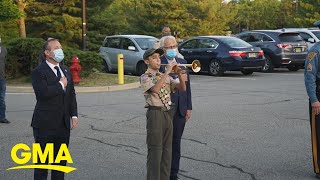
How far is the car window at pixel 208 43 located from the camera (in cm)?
2012

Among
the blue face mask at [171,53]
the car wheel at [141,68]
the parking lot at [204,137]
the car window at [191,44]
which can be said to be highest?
the blue face mask at [171,53]

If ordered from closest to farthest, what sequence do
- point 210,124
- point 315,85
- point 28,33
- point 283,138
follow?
point 315,85, point 283,138, point 210,124, point 28,33

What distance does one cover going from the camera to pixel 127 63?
66.1 feet

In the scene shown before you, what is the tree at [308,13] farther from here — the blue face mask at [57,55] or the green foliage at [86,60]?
the blue face mask at [57,55]

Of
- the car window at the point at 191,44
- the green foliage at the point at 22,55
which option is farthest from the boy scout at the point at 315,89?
the car window at the point at 191,44

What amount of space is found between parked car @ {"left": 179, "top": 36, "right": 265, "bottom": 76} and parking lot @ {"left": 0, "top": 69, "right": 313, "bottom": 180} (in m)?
5.11

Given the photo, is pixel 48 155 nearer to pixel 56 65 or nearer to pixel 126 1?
pixel 56 65

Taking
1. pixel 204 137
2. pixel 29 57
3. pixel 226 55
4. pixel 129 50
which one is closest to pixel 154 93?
pixel 204 137

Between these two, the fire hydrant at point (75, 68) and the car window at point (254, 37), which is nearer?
the fire hydrant at point (75, 68)

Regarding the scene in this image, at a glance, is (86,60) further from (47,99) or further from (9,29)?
(9,29)

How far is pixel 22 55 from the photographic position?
16.7 metres

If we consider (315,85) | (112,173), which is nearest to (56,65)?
(112,173)

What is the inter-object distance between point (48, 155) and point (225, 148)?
322cm

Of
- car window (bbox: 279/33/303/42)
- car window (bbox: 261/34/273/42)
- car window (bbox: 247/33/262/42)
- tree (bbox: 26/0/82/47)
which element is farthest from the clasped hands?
tree (bbox: 26/0/82/47)
